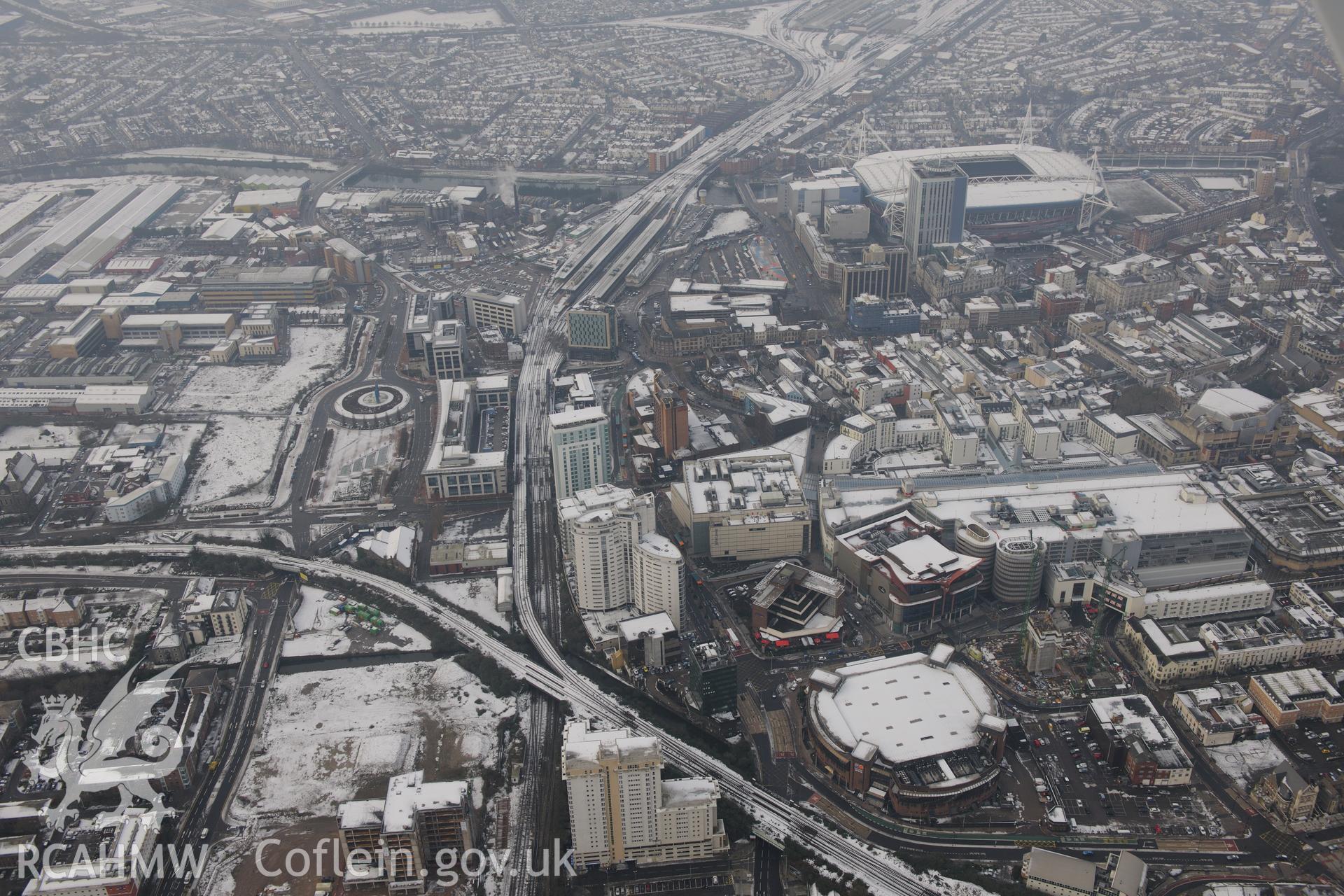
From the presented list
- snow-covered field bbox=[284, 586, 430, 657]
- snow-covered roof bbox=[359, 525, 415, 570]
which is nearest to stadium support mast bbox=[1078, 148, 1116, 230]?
snow-covered roof bbox=[359, 525, 415, 570]

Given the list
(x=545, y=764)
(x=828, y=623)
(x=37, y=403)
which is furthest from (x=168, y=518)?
(x=828, y=623)

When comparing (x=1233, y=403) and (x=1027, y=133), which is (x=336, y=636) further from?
(x=1027, y=133)

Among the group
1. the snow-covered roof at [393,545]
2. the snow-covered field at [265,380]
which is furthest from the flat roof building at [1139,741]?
the snow-covered field at [265,380]

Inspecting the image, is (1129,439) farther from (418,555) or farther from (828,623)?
(418,555)

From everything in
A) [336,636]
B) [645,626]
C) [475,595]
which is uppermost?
[645,626]

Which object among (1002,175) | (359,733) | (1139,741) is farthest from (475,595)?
(1002,175)

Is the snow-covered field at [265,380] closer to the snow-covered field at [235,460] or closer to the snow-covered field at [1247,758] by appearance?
the snow-covered field at [235,460]

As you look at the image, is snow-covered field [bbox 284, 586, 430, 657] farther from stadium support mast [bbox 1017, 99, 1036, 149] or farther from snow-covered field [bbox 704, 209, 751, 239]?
stadium support mast [bbox 1017, 99, 1036, 149]
